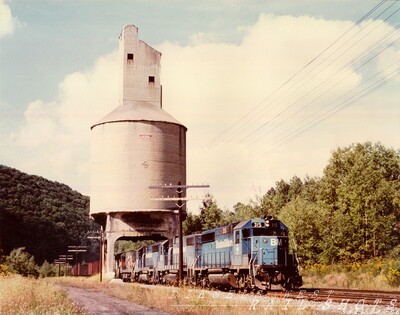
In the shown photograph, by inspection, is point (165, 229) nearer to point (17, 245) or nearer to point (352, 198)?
point (352, 198)

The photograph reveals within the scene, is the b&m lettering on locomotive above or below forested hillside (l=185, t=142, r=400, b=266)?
below

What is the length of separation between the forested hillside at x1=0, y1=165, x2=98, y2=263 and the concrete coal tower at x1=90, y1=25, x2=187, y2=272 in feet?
197

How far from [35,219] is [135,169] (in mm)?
70486

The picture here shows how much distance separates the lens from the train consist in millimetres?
29578

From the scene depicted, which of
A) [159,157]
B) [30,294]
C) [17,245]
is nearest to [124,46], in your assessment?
[159,157]

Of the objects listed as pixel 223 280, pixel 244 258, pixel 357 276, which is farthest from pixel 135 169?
pixel 244 258

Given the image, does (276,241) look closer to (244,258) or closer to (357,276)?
(244,258)

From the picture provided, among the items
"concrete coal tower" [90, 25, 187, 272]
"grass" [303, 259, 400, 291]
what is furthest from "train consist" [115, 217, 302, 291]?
"concrete coal tower" [90, 25, 187, 272]

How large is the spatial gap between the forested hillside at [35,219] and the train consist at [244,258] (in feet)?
260

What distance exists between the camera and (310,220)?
6034 cm

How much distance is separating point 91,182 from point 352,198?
1033 inches

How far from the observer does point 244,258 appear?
30969 mm

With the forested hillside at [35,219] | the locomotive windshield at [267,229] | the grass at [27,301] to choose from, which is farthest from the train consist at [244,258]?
the forested hillside at [35,219]

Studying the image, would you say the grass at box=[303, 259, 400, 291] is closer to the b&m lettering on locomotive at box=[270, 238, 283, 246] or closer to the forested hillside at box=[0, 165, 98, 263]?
the b&m lettering on locomotive at box=[270, 238, 283, 246]
